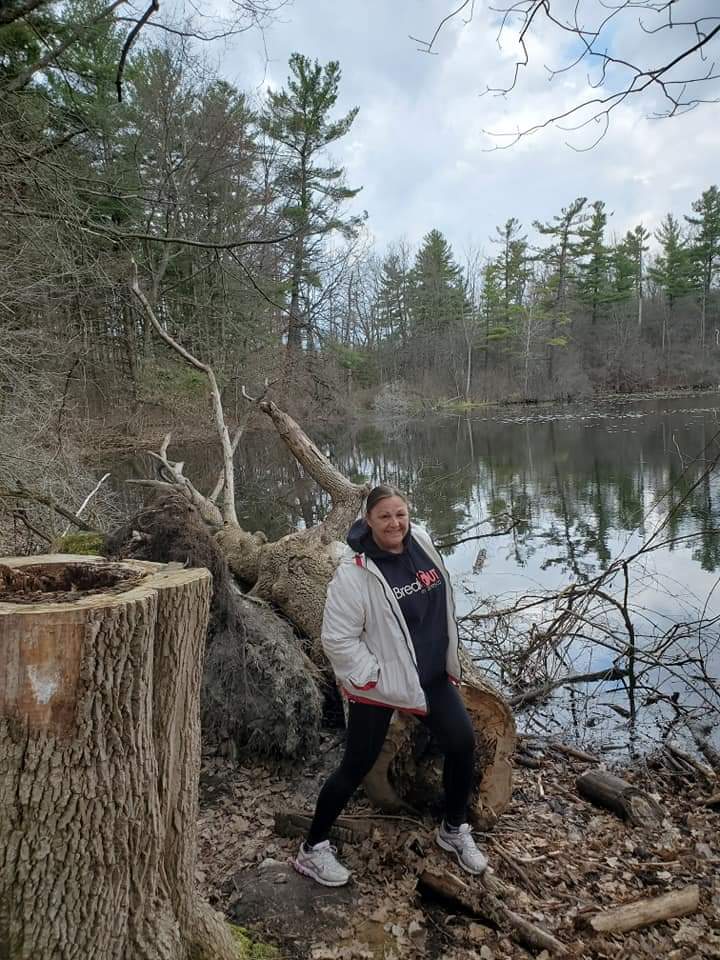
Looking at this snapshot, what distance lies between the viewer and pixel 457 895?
2557 mm

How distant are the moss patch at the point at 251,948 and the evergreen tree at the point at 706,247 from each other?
171 feet

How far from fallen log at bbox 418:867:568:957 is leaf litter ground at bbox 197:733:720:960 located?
3 cm

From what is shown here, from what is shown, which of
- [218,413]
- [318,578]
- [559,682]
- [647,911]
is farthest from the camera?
[218,413]

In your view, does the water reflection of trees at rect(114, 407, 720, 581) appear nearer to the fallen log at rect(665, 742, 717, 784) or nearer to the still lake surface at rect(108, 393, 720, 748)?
the still lake surface at rect(108, 393, 720, 748)

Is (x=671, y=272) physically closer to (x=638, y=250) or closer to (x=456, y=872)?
(x=638, y=250)

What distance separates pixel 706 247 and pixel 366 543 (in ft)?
179

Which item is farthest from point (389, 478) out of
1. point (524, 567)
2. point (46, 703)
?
Result: point (46, 703)

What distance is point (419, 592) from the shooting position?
2.66 m

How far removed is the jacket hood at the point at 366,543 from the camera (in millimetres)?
2645

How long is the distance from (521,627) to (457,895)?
424 cm

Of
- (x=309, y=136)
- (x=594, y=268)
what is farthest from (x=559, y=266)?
(x=309, y=136)

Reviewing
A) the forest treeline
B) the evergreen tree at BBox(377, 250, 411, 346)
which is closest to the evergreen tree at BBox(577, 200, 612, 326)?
the forest treeline

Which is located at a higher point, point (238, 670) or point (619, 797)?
point (238, 670)

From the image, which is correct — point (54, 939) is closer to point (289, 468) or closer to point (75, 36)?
point (75, 36)
